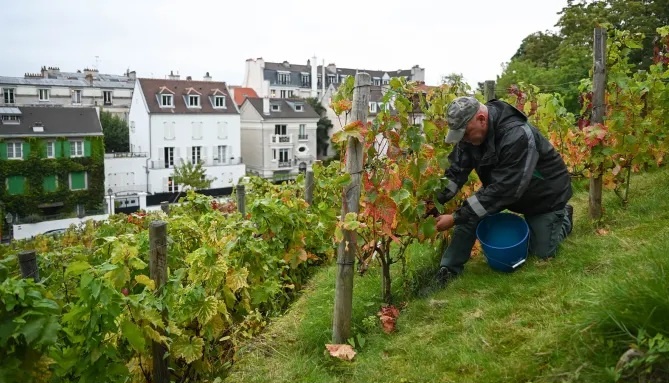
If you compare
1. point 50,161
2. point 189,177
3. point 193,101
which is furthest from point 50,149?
point 193,101

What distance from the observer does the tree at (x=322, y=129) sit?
49125 millimetres

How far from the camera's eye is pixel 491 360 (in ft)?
9.75

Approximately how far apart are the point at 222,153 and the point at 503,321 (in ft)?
131

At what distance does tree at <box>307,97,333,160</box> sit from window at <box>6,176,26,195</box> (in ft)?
77.2

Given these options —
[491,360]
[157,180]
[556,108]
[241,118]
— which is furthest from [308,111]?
[491,360]

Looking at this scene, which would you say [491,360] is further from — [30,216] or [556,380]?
[30,216]

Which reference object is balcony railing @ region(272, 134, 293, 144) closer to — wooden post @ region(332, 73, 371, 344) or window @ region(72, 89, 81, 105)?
window @ region(72, 89, 81, 105)

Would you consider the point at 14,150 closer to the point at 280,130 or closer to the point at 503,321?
the point at 280,130

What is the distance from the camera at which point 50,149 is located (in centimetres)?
3447

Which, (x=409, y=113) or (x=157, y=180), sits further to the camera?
(x=157, y=180)

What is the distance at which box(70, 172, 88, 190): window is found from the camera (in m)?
35.2

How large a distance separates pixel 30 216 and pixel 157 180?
8.27 meters

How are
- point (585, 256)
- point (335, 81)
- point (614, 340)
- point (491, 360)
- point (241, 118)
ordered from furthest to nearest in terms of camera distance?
point (335, 81)
point (241, 118)
point (585, 256)
point (491, 360)
point (614, 340)

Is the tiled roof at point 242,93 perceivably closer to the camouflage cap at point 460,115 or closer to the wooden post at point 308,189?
the wooden post at point 308,189
